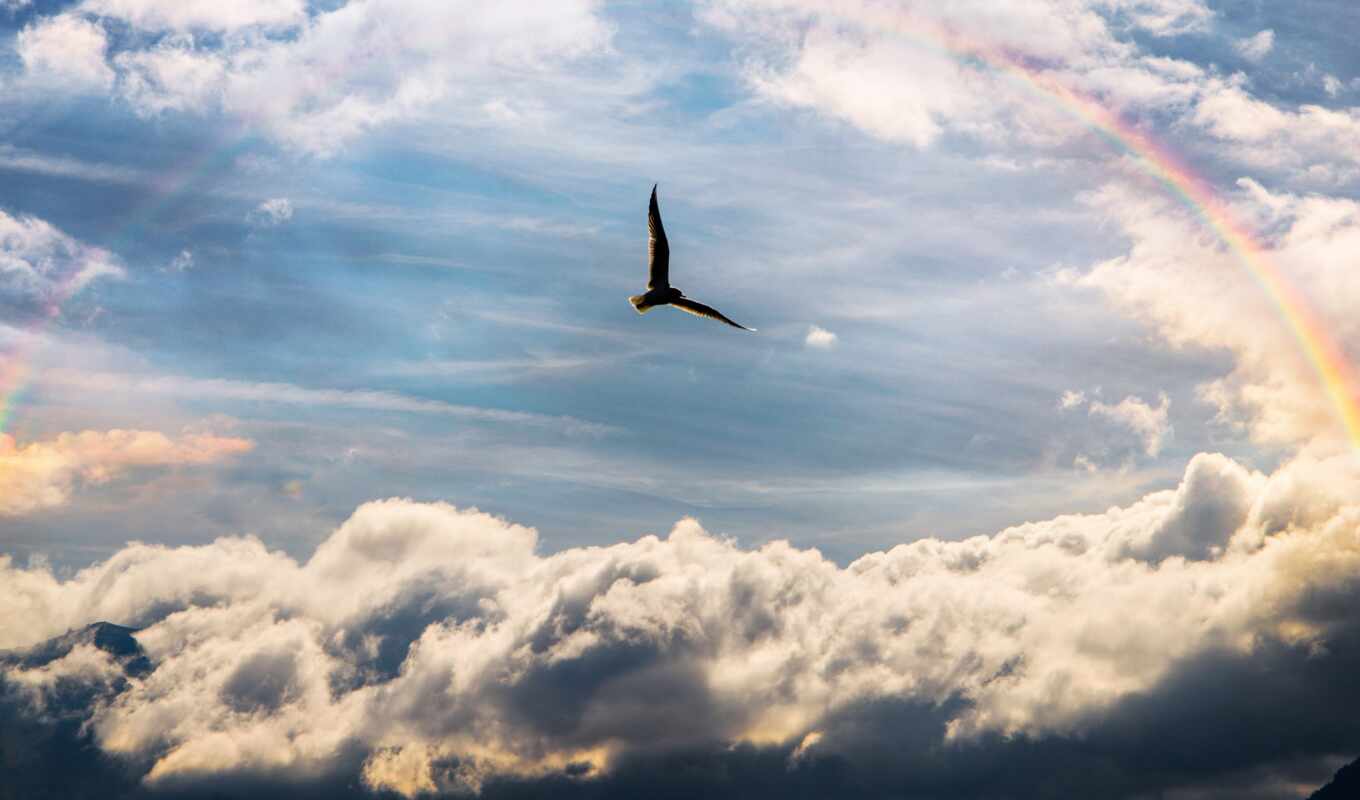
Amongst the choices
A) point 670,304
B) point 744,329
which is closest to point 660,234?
point 670,304

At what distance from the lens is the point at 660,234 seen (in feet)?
160

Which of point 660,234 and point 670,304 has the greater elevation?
point 660,234

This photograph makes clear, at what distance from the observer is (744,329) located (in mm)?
41188

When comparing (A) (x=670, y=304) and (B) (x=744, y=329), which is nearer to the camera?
(B) (x=744, y=329)

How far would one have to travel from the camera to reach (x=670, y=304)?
48.6 metres

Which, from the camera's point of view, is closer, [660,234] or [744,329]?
[744,329]

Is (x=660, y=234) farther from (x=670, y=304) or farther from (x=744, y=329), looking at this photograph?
(x=744, y=329)

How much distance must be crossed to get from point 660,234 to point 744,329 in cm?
953

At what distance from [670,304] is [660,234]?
323cm

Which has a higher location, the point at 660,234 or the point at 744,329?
the point at 660,234

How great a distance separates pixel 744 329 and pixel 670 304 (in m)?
8.10
